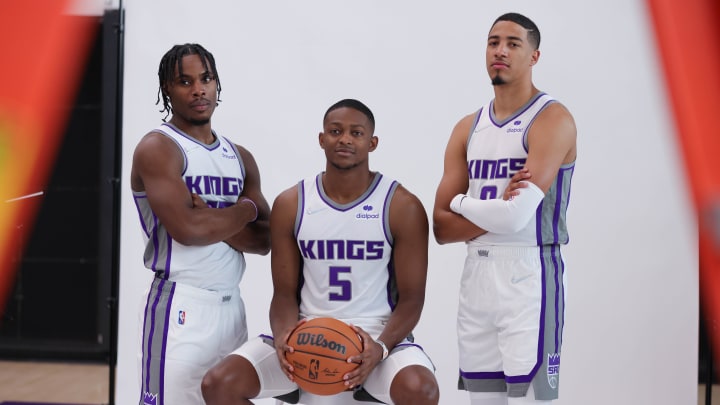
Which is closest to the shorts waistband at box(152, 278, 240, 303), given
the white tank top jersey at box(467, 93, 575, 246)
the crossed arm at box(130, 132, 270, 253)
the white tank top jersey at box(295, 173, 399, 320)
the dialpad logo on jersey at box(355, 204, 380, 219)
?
the crossed arm at box(130, 132, 270, 253)

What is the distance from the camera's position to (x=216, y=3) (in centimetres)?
464

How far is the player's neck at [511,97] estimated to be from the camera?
3094 millimetres

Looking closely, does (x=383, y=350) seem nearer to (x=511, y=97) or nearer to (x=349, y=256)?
(x=349, y=256)

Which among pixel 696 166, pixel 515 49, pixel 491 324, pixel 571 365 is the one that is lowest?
pixel 571 365

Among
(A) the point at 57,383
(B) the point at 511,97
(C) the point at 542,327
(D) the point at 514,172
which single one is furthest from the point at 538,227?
(A) the point at 57,383

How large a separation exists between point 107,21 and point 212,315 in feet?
7.81

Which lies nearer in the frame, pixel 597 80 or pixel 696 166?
pixel 696 166

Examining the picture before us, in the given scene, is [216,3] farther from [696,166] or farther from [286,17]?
[696,166]

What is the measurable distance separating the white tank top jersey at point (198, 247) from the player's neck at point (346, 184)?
35cm

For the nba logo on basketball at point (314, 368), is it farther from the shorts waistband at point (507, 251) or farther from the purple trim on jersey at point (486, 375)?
the shorts waistband at point (507, 251)

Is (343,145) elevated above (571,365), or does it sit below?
above

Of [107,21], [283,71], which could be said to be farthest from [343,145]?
[107,21]

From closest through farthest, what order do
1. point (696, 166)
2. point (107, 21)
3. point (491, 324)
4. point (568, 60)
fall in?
point (696, 166), point (491, 324), point (568, 60), point (107, 21)

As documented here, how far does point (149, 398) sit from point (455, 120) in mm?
2289
